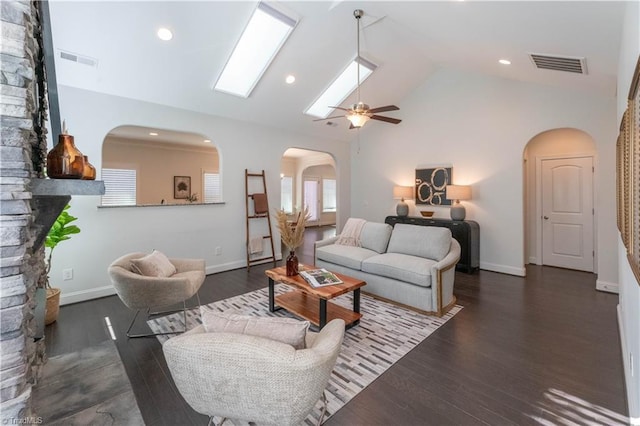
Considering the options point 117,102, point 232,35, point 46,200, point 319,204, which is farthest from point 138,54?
point 319,204

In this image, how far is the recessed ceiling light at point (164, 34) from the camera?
3306mm

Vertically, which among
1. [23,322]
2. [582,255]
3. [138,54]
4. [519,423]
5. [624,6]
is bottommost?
[519,423]

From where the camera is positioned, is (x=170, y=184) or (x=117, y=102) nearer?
(x=117, y=102)

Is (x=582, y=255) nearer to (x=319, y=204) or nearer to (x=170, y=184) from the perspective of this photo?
(x=319, y=204)

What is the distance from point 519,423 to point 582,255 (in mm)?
4816

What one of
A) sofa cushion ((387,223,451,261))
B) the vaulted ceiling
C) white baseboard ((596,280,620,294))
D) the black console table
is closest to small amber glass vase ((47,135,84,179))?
the vaulted ceiling

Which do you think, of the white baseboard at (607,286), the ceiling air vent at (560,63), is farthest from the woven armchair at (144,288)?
the white baseboard at (607,286)

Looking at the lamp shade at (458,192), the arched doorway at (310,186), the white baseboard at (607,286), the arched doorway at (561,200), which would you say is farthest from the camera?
the arched doorway at (310,186)

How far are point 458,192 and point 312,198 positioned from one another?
23.4 feet

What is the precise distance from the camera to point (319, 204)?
12008 millimetres

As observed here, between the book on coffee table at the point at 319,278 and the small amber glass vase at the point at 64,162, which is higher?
the small amber glass vase at the point at 64,162

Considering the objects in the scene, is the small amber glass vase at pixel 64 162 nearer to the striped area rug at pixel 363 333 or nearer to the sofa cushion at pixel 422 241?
the striped area rug at pixel 363 333

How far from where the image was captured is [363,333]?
2914 mm

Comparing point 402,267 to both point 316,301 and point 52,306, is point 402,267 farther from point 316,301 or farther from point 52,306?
point 52,306
